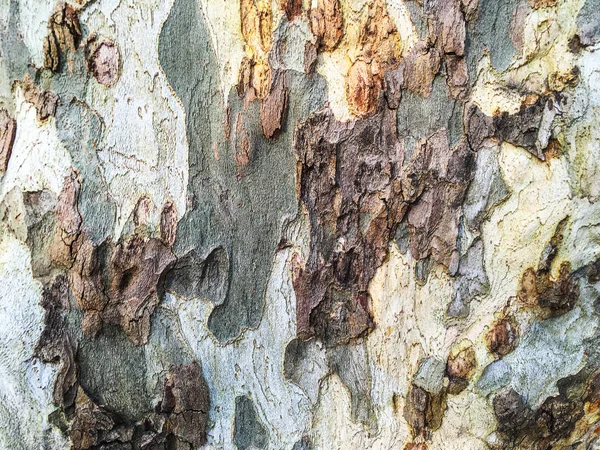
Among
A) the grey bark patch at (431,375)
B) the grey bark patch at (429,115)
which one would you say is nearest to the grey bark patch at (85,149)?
the grey bark patch at (429,115)

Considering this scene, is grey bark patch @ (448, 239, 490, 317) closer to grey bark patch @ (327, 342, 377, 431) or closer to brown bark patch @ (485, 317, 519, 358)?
brown bark patch @ (485, 317, 519, 358)

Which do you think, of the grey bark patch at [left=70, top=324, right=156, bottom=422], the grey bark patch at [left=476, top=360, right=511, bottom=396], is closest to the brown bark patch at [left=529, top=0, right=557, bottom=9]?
the grey bark patch at [left=476, top=360, right=511, bottom=396]

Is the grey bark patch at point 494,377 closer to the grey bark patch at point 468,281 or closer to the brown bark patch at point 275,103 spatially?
the grey bark patch at point 468,281

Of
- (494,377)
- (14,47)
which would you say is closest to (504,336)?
(494,377)

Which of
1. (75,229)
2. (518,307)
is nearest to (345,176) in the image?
(518,307)

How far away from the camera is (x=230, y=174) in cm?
120

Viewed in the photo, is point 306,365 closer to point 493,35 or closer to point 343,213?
point 343,213

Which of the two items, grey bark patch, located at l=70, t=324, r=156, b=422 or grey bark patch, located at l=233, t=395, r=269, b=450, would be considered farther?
grey bark patch, located at l=233, t=395, r=269, b=450

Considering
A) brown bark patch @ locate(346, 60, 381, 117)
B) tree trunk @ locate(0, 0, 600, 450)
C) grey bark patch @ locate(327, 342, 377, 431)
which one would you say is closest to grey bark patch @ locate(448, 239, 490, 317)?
tree trunk @ locate(0, 0, 600, 450)

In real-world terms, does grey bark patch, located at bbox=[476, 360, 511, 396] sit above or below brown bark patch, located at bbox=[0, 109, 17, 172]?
below

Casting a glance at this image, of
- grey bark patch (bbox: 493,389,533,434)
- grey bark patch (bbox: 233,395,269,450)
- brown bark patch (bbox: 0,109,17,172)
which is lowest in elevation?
grey bark patch (bbox: 233,395,269,450)

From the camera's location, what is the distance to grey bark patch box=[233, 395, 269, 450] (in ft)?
4.13

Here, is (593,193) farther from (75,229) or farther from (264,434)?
(75,229)

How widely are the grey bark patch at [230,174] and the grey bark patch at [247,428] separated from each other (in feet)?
0.56
